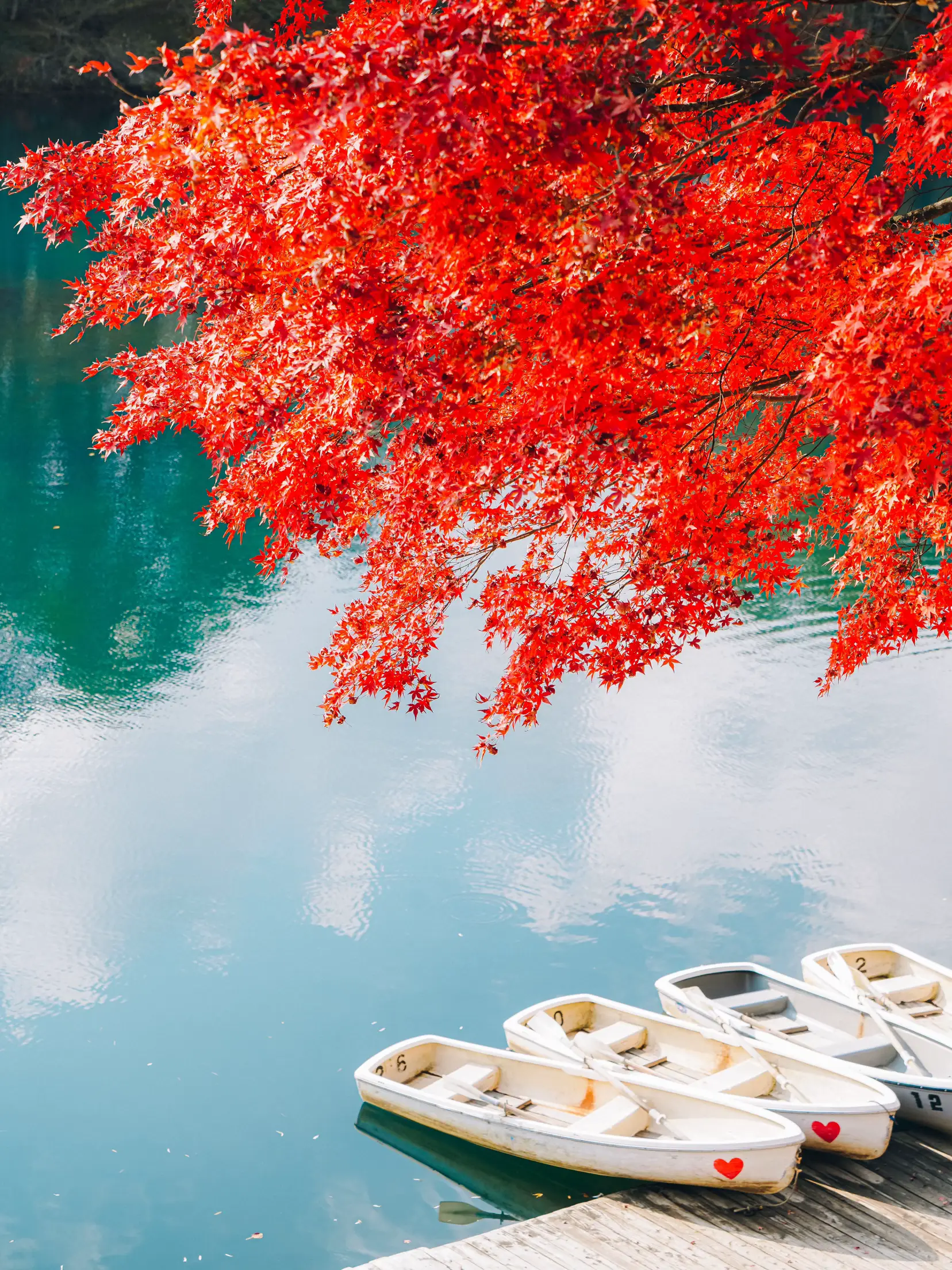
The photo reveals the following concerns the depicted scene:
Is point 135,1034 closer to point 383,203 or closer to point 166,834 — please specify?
point 166,834

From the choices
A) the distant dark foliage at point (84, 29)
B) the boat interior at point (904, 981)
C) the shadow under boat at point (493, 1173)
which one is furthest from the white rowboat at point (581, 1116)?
the distant dark foliage at point (84, 29)

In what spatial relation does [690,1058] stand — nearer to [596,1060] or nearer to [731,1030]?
[731,1030]

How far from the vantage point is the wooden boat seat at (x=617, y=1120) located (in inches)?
260

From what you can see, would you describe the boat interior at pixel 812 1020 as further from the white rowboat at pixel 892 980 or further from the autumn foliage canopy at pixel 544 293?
the autumn foliage canopy at pixel 544 293

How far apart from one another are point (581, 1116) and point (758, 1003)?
159 cm

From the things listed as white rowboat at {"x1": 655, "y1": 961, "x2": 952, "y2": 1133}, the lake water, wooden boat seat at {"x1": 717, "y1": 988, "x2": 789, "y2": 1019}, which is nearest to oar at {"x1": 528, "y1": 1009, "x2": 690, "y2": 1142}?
the lake water

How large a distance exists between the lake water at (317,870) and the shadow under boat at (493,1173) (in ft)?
0.06

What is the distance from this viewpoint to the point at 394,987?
9.02 meters

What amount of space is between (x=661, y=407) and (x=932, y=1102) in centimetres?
431

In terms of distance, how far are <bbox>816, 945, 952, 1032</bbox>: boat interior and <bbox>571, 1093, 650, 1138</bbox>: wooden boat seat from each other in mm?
2062

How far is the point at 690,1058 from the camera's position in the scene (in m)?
7.42

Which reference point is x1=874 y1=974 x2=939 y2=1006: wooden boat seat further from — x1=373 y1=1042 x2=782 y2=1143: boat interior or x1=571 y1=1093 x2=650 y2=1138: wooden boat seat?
x1=571 y1=1093 x2=650 y2=1138: wooden boat seat

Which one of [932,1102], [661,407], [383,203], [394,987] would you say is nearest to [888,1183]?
[932,1102]

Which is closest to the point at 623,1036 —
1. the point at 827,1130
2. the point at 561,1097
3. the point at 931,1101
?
the point at 561,1097
